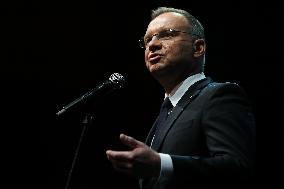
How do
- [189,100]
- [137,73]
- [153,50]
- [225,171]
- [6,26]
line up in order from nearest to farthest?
[225,171] < [189,100] < [153,50] < [6,26] < [137,73]

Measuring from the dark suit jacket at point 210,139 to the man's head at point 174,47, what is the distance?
285mm

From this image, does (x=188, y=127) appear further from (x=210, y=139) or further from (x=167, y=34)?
(x=167, y=34)

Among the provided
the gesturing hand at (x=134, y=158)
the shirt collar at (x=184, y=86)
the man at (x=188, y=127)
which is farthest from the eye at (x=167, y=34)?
the gesturing hand at (x=134, y=158)

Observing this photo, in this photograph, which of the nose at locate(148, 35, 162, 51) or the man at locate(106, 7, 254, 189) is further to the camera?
the nose at locate(148, 35, 162, 51)

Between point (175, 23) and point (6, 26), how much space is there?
2250 millimetres

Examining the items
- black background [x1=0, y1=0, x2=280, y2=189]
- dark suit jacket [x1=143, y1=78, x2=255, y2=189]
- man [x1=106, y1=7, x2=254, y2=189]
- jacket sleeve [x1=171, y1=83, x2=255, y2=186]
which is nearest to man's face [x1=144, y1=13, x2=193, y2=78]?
man [x1=106, y1=7, x2=254, y2=189]

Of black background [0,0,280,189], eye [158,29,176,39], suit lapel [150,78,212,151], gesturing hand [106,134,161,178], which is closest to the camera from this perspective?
gesturing hand [106,134,161,178]

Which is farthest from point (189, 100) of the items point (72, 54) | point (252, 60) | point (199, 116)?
point (72, 54)

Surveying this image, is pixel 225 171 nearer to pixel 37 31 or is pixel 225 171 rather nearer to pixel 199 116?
pixel 199 116

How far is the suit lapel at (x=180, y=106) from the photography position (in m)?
1.97

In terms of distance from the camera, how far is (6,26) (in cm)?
405

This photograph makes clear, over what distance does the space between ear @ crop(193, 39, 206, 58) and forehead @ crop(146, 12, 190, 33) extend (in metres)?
0.12

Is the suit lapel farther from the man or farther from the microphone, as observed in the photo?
the microphone

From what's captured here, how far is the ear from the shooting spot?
2.46 m
